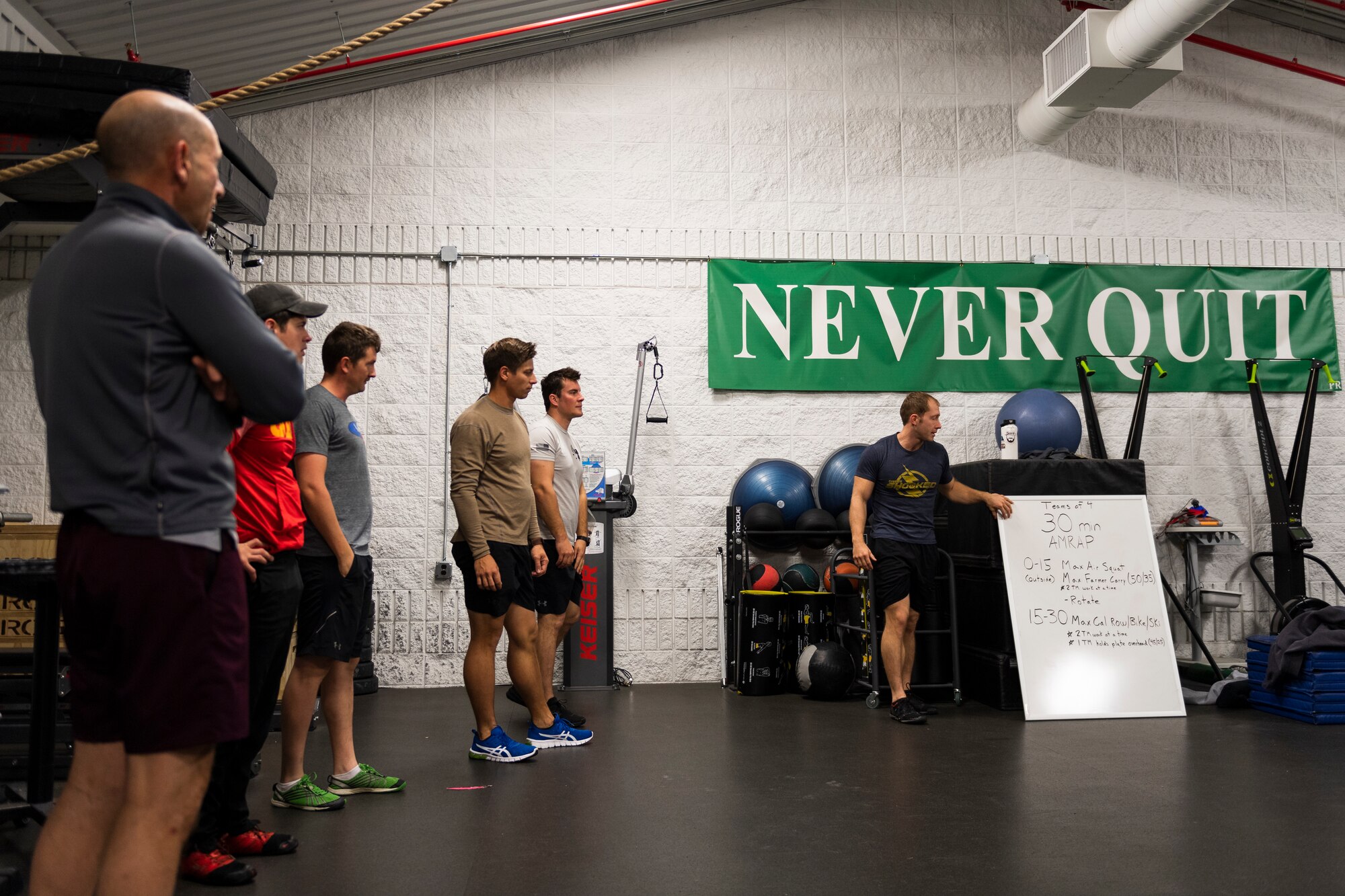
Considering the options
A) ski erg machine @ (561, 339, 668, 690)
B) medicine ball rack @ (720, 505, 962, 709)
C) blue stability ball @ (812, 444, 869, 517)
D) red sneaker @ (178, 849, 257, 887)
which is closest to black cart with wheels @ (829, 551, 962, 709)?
medicine ball rack @ (720, 505, 962, 709)

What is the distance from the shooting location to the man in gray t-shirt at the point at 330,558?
2.83 meters

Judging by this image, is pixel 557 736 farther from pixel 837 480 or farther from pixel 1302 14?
pixel 1302 14

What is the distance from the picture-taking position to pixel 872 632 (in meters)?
5.20

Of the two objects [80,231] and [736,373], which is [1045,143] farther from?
[80,231]

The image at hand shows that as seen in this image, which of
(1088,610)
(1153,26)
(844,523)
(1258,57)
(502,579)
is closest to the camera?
(502,579)

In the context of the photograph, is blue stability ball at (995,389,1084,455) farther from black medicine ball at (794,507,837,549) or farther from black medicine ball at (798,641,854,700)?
black medicine ball at (798,641,854,700)

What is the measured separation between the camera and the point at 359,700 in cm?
572

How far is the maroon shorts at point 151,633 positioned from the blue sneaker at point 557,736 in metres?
2.76

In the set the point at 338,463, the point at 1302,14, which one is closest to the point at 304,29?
the point at 338,463

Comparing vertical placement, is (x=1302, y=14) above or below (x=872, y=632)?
above

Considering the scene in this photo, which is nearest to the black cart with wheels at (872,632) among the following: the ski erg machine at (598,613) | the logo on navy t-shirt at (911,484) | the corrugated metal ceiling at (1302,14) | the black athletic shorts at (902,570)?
the black athletic shorts at (902,570)

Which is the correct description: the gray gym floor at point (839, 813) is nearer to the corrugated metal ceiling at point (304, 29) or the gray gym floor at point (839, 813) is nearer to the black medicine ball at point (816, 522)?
the black medicine ball at point (816, 522)

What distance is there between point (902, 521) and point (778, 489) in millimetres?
1181

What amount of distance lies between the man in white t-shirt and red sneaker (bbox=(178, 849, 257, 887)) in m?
1.85
